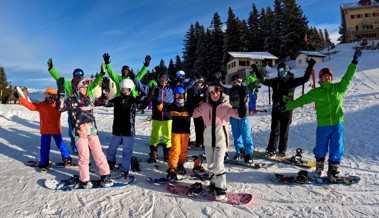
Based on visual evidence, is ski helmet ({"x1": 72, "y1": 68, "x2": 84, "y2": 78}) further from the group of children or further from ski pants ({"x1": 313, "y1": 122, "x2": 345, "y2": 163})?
ski pants ({"x1": 313, "y1": 122, "x2": 345, "y2": 163})

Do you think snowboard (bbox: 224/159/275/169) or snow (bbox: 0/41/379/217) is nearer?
snow (bbox: 0/41/379/217)

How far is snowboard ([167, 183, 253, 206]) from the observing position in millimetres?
4270

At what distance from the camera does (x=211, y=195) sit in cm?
449

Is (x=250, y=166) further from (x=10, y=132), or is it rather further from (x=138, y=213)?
(x=10, y=132)

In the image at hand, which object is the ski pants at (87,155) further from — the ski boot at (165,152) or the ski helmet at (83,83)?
the ski boot at (165,152)

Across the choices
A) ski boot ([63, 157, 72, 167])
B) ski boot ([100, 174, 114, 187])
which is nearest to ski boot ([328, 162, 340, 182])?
ski boot ([100, 174, 114, 187])

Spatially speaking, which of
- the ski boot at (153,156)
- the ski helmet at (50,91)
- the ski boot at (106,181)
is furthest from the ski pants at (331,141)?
the ski helmet at (50,91)

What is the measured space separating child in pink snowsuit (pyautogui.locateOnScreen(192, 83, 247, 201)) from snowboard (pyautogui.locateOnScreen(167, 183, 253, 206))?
5.7 inches

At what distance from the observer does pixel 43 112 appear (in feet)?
19.6

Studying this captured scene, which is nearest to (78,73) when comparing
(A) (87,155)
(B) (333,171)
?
(A) (87,155)

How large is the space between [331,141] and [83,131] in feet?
15.7

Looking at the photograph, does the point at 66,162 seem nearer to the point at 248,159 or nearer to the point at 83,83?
the point at 83,83

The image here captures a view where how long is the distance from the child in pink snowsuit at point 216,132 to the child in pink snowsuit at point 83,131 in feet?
6.58

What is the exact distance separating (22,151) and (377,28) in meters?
65.6
